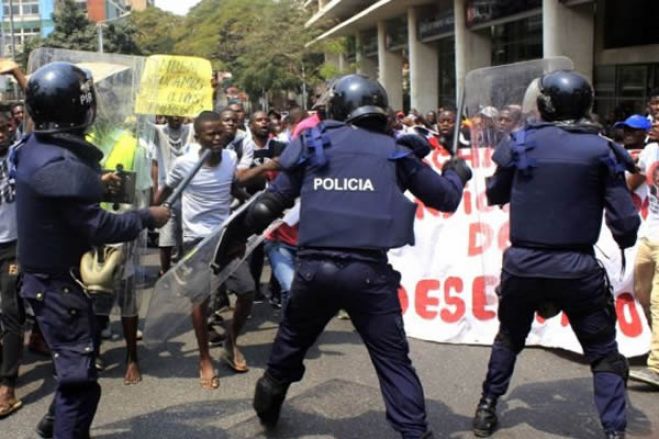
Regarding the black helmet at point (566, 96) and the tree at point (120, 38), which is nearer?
the black helmet at point (566, 96)

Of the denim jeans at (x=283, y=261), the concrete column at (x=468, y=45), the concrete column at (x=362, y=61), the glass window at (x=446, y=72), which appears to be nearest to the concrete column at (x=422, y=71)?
the glass window at (x=446, y=72)

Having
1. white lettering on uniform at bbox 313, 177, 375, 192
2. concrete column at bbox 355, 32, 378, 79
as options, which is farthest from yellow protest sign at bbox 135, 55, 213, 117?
concrete column at bbox 355, 32, 378, 79

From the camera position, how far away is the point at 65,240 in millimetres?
3248

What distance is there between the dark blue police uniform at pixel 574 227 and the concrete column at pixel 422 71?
83.1 feet

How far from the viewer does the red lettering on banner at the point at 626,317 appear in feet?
16.4

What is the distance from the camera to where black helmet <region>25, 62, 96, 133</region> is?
10.6 ft

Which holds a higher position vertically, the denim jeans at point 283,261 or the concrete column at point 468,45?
the concrete column at point 468,45

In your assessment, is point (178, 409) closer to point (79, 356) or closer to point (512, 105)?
→ point (79, 356)

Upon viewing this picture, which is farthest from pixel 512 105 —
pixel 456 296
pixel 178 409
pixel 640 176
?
pixel 178 409

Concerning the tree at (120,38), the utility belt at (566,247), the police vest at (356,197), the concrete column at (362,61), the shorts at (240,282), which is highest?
the tree at (120,38)

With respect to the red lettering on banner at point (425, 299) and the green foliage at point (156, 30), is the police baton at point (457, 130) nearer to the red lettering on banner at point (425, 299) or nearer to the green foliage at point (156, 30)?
the red lettering on banner at point (425, 299)

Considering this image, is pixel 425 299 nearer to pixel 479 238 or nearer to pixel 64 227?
pixel 479 238

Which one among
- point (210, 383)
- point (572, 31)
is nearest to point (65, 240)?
point (210, 383)

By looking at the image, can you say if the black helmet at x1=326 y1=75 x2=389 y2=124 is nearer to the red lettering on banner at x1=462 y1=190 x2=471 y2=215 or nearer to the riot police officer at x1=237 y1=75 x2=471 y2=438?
the riot police officer at x1=237 y1=75 x2=471 y2=438
